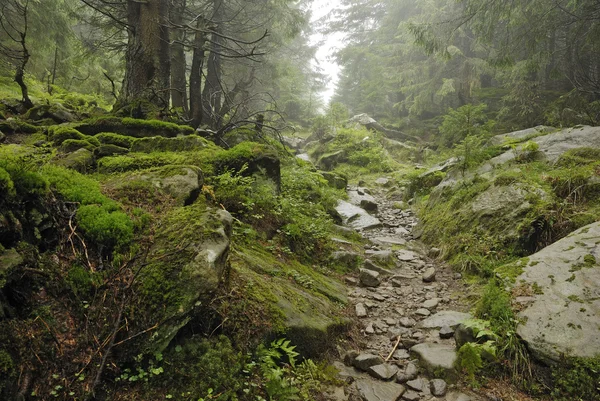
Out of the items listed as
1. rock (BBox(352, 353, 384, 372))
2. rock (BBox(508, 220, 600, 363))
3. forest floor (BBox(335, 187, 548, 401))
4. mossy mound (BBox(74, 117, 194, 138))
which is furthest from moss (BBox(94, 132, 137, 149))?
rock (BBox(508, 220, 600, 363))

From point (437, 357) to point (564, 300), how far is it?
1589 millimetres

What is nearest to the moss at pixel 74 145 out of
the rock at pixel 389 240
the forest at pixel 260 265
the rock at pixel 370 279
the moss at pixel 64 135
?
the forest at pixel 260 265

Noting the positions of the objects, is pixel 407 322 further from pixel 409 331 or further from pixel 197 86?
pixel 197 86

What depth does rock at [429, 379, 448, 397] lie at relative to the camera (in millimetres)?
2964

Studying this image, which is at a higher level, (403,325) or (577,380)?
(577,380)

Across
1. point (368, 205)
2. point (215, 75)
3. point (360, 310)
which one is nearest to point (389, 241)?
point (368, 205)

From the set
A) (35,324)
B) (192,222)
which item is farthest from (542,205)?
(35,324)

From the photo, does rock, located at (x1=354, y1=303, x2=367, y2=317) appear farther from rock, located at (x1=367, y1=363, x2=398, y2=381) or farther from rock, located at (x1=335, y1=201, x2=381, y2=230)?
rock, located at (x1=335, y1=201, x2=381, y2=230)

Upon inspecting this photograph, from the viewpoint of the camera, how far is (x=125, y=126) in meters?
6.65

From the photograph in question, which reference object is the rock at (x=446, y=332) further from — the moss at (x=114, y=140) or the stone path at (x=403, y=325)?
the moss at (x=114, y=140)

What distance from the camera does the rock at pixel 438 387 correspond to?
296cm

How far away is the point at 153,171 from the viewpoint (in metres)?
4.34

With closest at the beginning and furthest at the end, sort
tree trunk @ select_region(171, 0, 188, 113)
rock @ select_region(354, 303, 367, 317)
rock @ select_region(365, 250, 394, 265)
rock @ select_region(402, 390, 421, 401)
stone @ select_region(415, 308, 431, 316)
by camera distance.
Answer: rock @ select_region(402, 390, 421, 401) < rock @ select_region(354, 303, 367, 317) < stone @ select_region(415, 308, 431, 316) < rock @ select_region(365, 250, 394, 265) < tree trunk @ select_region(171, 0, 188, 113)

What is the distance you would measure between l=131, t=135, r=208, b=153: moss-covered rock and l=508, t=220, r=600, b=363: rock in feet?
19.2
